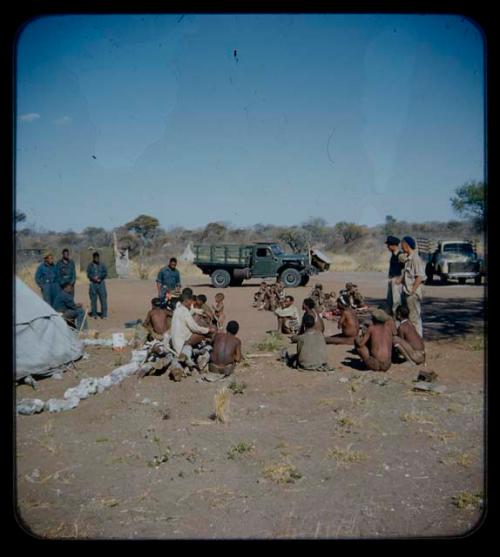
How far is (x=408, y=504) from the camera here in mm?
4965

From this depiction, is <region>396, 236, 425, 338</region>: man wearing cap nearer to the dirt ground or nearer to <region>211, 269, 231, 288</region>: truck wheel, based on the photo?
the dirt ground

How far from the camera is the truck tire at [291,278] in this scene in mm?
23203

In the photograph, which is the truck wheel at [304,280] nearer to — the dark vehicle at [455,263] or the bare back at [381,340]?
the dark vehicle at [455,263]

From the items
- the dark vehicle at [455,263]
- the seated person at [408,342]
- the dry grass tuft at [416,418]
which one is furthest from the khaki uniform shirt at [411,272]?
the dark vehicle at [455,263]

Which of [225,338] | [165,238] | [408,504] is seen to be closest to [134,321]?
Answer: [225,338]

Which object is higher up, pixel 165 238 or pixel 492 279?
pixel 165 238

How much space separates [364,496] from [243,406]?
276cm

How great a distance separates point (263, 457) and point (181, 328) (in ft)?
12.7

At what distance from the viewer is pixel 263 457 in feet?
19.6

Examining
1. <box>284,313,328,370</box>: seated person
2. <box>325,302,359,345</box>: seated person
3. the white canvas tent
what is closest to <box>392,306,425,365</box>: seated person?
<box>284,313,328,370</box>: seated person

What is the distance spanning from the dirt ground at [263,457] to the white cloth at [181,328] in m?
0.68

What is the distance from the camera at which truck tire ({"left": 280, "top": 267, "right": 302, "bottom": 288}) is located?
2320 cm

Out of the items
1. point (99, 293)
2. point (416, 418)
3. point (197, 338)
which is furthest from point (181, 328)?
point (99, 293)
